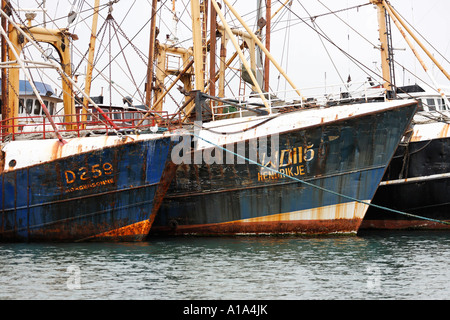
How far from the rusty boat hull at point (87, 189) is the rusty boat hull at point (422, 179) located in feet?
25.4

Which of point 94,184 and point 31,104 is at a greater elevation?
point 31,104

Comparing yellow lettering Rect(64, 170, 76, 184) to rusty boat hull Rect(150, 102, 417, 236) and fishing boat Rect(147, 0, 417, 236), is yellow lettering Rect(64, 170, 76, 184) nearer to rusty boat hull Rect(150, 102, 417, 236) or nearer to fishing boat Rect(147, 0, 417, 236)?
fishing boat Rect(147, 0, 417, 236)

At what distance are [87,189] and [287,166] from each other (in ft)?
18.1

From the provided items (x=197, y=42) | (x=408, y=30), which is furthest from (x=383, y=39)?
(x=197, y=42)

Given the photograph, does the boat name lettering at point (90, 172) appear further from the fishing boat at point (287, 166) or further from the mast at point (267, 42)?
the mast at point (267, 42)

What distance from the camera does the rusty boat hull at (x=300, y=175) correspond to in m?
18.7

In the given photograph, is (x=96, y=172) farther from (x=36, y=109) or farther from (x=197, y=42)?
(x=36, y=109)

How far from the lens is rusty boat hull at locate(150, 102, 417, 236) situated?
61.4ft

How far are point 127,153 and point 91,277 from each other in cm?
524

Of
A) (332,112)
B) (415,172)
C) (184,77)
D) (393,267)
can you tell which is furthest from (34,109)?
(393,267)

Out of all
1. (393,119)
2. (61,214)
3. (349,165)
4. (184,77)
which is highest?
(184,77)

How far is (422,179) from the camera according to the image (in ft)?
71.0

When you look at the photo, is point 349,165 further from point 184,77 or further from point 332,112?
point 184,77

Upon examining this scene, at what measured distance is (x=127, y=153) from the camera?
18109mm
